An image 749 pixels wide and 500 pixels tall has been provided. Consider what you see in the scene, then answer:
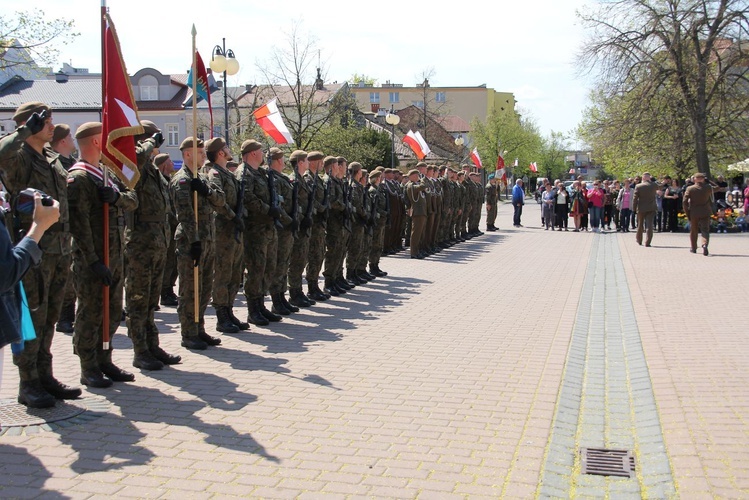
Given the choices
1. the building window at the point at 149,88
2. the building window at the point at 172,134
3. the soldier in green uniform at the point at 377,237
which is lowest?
the soldier in green uniform at the point at 377,237

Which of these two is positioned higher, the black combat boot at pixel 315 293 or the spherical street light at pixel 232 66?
the spherical street light at pixel 232 66

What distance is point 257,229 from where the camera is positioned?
980cm

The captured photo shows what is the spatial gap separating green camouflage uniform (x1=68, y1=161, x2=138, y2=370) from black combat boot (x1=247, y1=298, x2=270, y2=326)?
3.09 m

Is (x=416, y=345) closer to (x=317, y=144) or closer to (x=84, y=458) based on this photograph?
(x=84, y=458)

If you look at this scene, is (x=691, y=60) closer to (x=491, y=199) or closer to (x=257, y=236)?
(x=491, y=199)

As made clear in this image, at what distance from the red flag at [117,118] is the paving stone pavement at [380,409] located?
188cm

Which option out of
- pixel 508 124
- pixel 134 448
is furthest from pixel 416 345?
pixel 508 124

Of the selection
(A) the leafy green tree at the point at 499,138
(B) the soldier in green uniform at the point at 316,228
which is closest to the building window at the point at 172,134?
(A) the leafy green tree at the point at 499,138

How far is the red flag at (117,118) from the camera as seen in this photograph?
652cm

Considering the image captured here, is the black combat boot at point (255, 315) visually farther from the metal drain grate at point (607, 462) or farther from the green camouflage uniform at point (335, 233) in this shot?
the metal drain grate at point (607, 462)

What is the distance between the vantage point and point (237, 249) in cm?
912

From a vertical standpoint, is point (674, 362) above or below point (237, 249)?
below

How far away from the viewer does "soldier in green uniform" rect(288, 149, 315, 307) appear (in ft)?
36.7

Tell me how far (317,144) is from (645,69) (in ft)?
43.6
